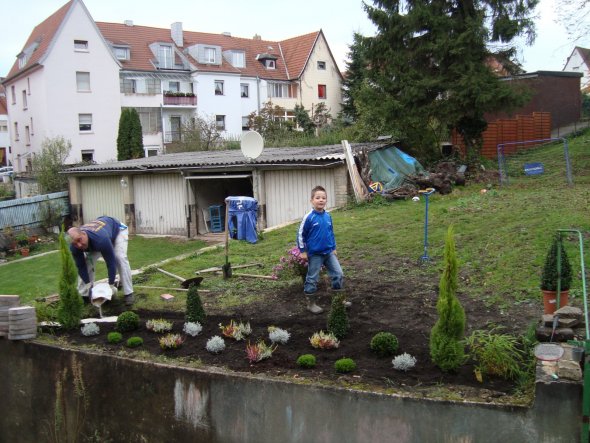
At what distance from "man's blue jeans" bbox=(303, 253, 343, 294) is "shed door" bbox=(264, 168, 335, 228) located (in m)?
10.1

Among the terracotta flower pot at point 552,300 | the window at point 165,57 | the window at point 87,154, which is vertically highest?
the window at point 165,57

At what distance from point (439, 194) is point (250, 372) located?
1393 centimetres

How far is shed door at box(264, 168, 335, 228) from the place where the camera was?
18.5 metres

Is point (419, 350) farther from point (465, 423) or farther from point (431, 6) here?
point (431, 6)

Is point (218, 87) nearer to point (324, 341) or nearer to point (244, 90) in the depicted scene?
point (244, 90)

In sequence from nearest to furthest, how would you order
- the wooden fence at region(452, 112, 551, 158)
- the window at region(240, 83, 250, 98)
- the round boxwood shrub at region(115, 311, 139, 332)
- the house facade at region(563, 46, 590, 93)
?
the round boxwood shrub at region(115, 311, 139, 332) < the house facade at region(563, 46, 590, 93) < the wooden fence at region(452, 112, 551, 158) < the window at region(240, 83, 250, 98)

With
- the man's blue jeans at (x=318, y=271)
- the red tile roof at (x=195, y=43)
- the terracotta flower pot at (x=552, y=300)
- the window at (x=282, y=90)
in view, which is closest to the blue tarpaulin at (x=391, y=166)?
the man's blue jeans at (x=318, y=271)

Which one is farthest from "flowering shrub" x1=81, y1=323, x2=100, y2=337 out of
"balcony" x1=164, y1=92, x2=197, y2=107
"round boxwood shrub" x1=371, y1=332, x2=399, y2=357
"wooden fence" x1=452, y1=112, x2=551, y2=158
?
"balcony" x1=164, y1=92, x2=197, y2=107

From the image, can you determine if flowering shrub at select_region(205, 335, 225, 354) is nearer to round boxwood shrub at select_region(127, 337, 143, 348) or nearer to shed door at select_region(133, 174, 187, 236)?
round boxwood shrub at select_region(127, 337, 143, 348)

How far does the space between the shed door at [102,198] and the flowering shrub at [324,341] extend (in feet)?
62.7

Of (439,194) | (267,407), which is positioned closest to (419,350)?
(267,407)

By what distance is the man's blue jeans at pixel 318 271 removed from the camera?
310 inches

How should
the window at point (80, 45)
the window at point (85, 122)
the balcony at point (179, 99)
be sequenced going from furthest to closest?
the balcony at point (179, 99), the window at point (85, 122), the window at point (80, 45)

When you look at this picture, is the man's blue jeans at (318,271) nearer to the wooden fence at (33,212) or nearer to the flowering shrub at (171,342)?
the flowering shrub at (171,342)
